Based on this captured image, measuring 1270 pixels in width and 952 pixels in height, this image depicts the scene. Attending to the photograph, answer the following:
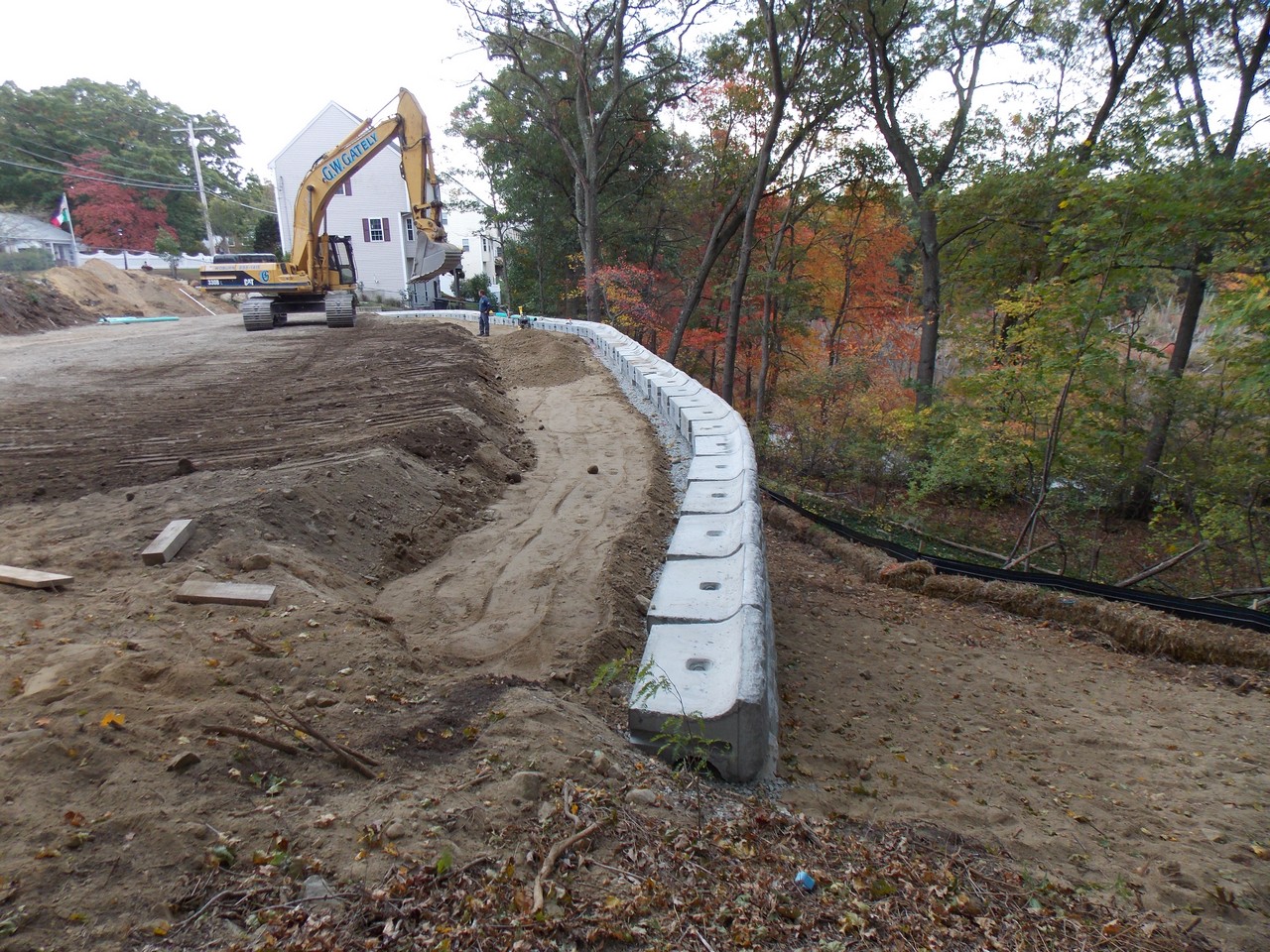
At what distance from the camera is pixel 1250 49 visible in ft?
43.9

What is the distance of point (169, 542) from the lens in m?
4.00

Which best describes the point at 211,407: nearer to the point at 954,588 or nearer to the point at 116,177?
the point at 954,588

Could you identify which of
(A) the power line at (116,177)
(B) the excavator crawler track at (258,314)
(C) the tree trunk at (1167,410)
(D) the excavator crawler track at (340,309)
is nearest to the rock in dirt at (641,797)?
(C) the tree trunk at (1167,410)

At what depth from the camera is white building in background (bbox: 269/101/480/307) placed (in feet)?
116

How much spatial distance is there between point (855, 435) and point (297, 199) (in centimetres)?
1488

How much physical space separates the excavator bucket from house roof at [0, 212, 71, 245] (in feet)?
89.4

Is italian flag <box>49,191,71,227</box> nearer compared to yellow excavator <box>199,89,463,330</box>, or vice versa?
yellow excavator <box>199,89,463,330</box>

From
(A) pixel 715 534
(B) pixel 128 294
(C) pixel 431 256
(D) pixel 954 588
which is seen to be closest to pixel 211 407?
(A) pixel 715 534

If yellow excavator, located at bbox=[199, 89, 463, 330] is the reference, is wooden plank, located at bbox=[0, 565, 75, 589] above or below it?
below

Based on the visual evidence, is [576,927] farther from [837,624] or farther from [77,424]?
[77,424]

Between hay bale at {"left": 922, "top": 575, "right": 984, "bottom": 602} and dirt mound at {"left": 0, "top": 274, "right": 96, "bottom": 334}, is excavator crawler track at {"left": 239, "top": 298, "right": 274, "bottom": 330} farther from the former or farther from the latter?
hay bale at {"left": 922, "top": 575, "right": 984, "bottom": 602}

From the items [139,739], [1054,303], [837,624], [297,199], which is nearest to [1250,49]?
[1054,303]

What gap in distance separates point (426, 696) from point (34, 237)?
146 feet

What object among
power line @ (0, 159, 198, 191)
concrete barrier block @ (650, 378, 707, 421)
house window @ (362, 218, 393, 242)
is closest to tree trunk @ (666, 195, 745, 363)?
concrete barrier block @ (650, 378, 707, 421)
